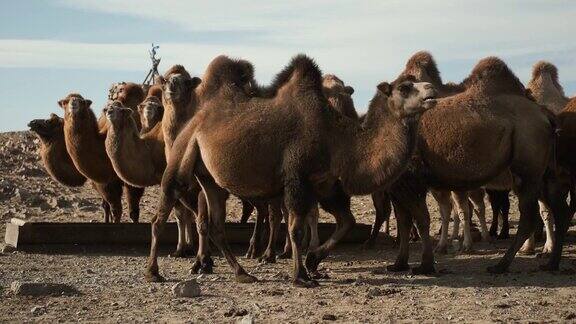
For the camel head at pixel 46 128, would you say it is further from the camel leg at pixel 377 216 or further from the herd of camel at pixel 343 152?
the camel leg at pixel 377 216

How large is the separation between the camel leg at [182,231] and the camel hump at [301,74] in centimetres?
282

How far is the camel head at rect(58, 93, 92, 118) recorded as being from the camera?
1589 cm

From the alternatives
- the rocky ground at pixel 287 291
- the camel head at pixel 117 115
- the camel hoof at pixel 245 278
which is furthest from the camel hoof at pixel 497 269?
the camel head at pixel 117 115

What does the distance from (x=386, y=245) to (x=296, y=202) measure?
4.57m

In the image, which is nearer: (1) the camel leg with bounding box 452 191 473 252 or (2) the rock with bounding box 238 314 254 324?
(2) the rock with bounding box 238 314 254 324

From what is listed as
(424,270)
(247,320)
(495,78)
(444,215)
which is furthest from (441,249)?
(247,320)

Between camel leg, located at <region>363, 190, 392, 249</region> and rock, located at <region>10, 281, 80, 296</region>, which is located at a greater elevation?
camel leg, located at <region>363, 190, 392, 249</region>

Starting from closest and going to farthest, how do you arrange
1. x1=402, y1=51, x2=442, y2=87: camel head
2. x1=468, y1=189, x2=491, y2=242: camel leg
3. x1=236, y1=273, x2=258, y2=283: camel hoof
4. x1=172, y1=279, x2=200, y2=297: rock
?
x1=172, y1=279, x2=200, y2=297: rock < x1=236, y1=273, x2=258, y2=283: camel hoof < x1=402, y1=51, x2=442, y2=87: camel head < x1=468, y1=189, x2=491, y2=242: camel leg

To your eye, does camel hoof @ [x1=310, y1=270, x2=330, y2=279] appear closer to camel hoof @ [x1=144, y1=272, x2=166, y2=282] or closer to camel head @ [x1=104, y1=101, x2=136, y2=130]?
camel hoof @ [x1=144, y1=272, x2=166, y2=282]

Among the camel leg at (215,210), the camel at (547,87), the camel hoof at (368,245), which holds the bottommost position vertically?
the camel hoof at (368,245)

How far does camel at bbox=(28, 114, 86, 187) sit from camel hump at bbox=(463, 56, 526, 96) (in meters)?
7.84

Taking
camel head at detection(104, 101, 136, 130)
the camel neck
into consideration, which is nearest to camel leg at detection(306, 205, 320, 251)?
the camel neck

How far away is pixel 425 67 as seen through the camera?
12.7 m

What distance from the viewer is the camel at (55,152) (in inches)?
672
